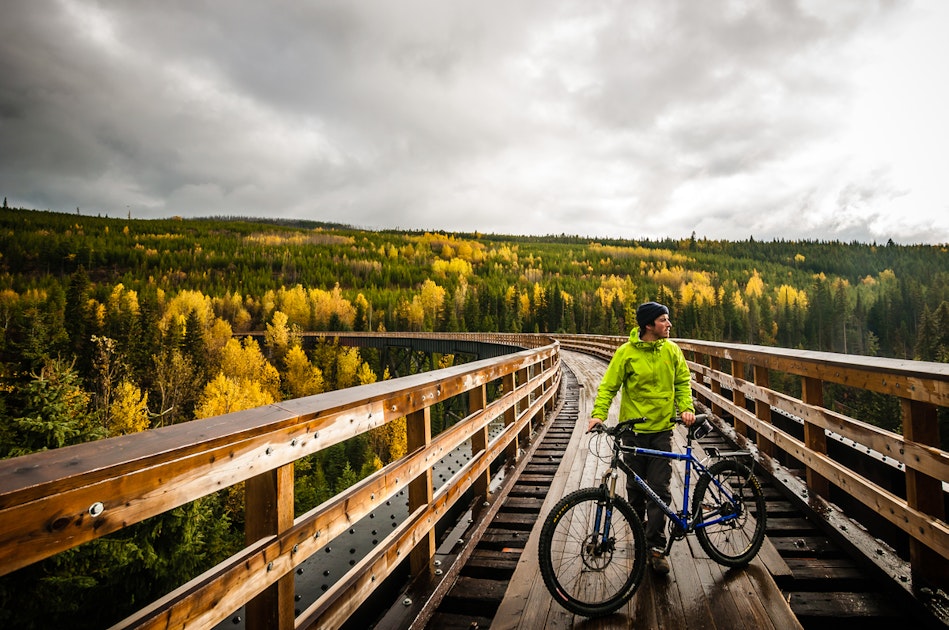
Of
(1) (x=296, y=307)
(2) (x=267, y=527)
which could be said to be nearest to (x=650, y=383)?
(2) (x=267, y=527)

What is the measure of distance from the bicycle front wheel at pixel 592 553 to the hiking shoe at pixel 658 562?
1.43 feet

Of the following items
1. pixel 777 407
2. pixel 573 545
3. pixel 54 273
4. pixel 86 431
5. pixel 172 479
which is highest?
pixel 54 273

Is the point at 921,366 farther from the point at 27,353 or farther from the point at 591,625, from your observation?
the point at 27,353

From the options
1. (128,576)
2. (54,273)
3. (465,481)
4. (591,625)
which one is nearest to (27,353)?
(128,576)

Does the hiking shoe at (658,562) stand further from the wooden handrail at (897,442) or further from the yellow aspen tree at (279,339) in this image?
the yellow aspen tree at (279,339)

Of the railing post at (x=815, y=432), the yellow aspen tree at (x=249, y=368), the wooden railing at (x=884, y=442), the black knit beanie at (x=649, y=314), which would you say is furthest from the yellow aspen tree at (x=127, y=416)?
the railing post at (x=815, y=432)

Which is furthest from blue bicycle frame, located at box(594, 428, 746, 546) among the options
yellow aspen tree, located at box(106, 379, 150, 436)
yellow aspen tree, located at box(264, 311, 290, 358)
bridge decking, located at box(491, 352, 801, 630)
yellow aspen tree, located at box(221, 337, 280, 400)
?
yellow aspen tree, located at box(264, 311, 290, 358)

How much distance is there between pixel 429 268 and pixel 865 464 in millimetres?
171160

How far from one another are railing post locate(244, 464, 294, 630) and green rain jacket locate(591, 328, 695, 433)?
2.44 metres

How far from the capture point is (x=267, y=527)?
1987mm

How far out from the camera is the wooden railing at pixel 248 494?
1.20 meters

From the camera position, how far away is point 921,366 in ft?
10.2

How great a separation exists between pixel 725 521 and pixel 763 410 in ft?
9.02

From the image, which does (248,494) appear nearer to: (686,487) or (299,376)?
(686,487)
